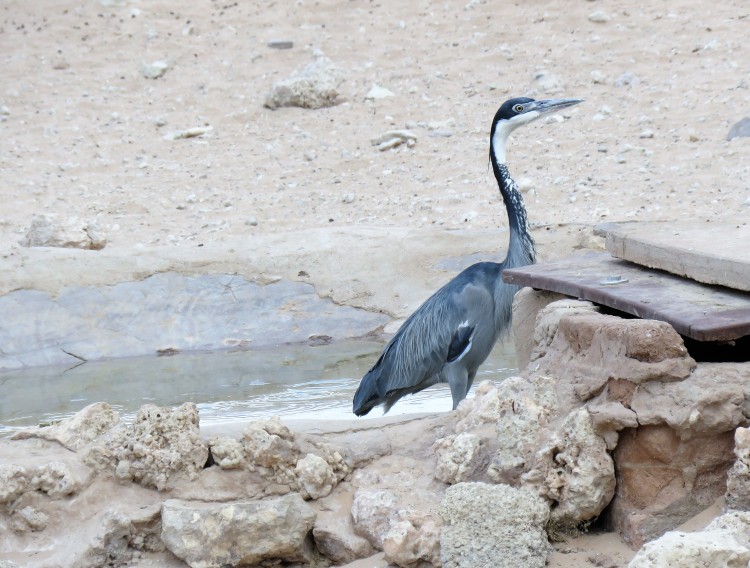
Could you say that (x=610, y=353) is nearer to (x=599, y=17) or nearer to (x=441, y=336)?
(x=441, y=336)

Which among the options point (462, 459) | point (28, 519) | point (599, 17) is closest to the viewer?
point (462, 459)

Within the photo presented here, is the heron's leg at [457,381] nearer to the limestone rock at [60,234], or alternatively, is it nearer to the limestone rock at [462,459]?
the limestone rock at [462,459]

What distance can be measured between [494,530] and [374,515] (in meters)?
0.51

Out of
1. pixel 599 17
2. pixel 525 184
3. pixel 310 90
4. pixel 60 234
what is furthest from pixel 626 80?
pixel 60 234

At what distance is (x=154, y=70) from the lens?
1430cm

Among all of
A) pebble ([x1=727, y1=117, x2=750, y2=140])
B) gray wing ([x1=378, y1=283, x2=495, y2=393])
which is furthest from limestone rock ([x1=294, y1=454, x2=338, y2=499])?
pebble ([x1=727, y1=117, x2=750, y2=140])

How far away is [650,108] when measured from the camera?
11.9m

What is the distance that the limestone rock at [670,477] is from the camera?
352cm

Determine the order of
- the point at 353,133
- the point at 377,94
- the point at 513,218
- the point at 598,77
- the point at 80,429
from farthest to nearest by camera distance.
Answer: the point at 377,94, the point at 598,77, the point at 353,133, the point at 513,218, the point at 80,429

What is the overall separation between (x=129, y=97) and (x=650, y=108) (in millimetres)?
6022

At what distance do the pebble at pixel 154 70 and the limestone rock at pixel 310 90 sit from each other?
1.77m

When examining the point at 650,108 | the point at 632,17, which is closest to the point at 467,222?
the point at 650,108

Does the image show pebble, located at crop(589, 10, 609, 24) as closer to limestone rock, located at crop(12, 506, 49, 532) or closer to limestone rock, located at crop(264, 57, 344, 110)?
limestone rock, located at crop(264, 57, 344, 110)

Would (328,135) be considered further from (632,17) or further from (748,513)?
(748,513)
